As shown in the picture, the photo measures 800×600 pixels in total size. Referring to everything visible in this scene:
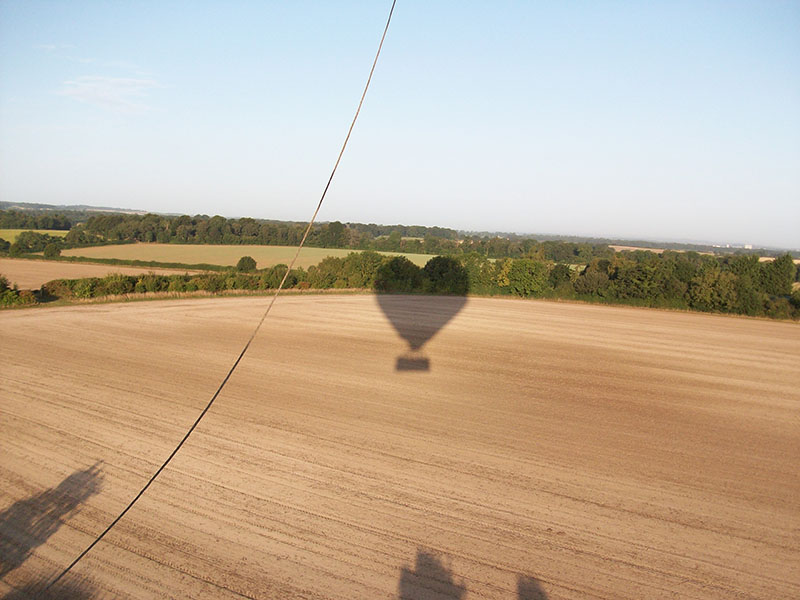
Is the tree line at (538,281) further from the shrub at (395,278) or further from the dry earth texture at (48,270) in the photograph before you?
the dry earth texture at (48,270)

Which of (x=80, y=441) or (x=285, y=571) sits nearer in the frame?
(x=285, y=571)

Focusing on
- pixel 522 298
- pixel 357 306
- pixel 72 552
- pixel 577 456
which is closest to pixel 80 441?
pixel 72 552

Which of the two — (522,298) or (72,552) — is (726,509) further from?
(522,298)

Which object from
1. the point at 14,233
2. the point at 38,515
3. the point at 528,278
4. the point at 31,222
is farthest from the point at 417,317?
the point at 31,222

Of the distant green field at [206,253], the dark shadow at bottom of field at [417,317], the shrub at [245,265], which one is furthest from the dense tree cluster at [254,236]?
the dark shadow at bottom of field at [417,317]

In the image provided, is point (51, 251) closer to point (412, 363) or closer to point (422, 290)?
point (422, 290)

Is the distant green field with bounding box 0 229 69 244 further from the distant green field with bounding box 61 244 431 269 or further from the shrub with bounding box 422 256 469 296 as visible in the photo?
the shrub with bounding box 422 256 469 296

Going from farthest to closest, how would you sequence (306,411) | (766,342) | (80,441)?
(766,342)
(306,411)
(80,441)
